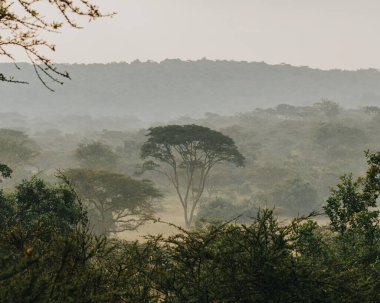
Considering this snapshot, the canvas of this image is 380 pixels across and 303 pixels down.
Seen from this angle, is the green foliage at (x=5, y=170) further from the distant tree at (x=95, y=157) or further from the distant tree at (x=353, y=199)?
the distant tree at (x=95, y=157)

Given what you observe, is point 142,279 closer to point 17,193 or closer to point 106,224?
point 17,193

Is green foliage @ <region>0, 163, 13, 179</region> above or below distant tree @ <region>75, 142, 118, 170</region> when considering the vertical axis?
above

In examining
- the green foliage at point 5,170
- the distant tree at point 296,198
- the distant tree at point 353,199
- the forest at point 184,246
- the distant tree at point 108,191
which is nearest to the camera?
the forest at point 184,246

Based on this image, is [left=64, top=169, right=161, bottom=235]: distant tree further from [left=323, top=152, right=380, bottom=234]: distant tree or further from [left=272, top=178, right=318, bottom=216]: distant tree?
[left=323, top=152, right=380, bottom=234]: distant tree

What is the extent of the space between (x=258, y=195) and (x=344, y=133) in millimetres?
21216

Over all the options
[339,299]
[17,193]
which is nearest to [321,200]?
[17,193]

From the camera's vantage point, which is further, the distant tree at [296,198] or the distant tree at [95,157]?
the distant tree at [296,198]

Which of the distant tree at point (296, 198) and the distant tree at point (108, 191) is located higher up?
the distant tree at point (108, 191)

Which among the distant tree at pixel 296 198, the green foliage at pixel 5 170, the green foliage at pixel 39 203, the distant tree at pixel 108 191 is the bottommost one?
the distant tree at pixel 296 198

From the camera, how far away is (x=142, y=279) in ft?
26.8

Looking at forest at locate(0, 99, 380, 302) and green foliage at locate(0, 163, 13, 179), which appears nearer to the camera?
forest at locate(0, 99, 380, 302)

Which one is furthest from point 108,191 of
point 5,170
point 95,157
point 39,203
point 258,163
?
point 258,163

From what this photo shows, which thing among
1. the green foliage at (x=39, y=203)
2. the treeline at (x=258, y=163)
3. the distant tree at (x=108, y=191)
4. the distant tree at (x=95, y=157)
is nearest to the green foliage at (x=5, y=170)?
the green foliage at (x=39, y=203)

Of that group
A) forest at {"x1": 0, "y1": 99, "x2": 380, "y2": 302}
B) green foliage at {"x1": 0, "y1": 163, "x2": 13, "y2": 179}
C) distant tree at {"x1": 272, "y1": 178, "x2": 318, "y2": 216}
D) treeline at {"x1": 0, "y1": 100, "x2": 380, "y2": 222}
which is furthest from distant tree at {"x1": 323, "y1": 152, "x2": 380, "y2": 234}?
distant tree at {"x1": 272, "y1": 178, "x2": 318, "y2": 216}
